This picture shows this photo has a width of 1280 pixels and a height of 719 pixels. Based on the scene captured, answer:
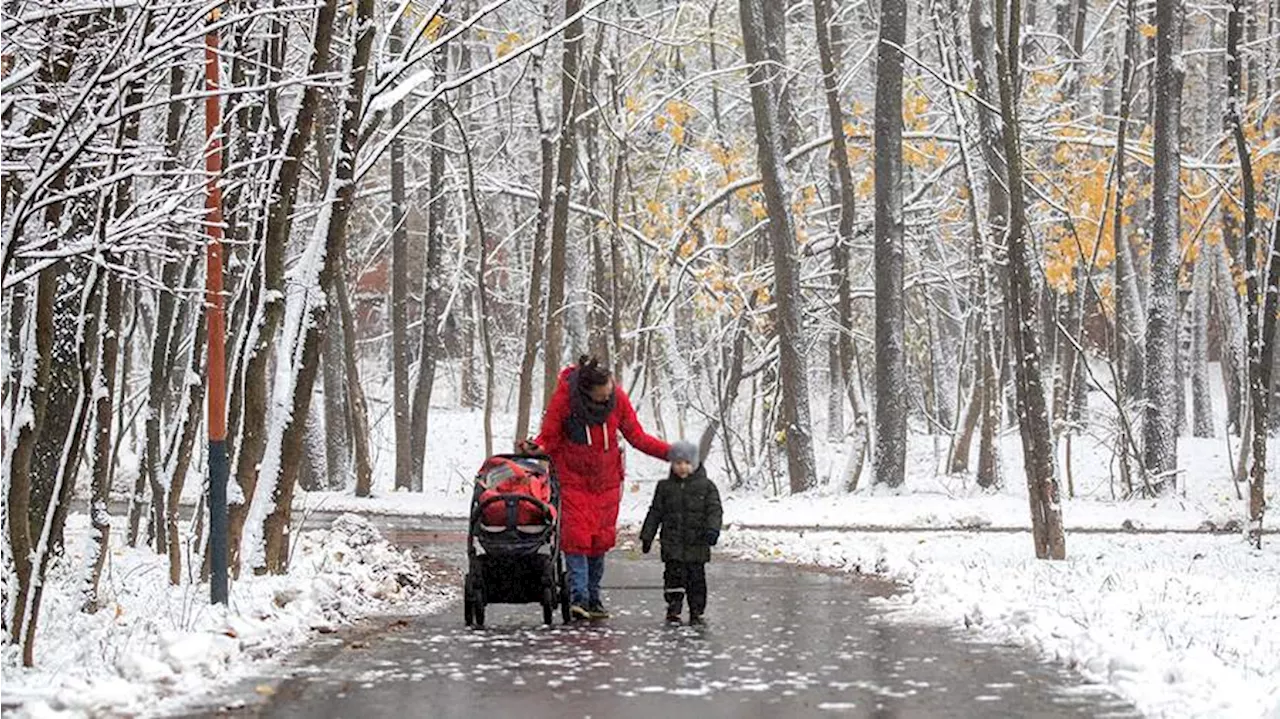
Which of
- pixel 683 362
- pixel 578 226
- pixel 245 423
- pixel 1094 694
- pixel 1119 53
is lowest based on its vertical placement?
pixel 1094 694

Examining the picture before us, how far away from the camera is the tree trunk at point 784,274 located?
3272 centimetres

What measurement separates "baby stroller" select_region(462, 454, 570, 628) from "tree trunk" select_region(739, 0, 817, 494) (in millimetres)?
19530

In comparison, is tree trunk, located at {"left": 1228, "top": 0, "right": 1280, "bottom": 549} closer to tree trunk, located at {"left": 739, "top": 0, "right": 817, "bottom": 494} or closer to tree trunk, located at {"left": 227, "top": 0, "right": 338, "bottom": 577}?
tree trunk, located at {"left": 739, "top": 0, "right": 817, "bottom": 494}

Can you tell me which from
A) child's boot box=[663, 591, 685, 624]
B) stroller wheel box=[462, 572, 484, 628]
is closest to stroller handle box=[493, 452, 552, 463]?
stroller wheel box=[462, 572, 484, 628]

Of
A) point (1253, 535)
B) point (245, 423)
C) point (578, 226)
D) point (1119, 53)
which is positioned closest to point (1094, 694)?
point (245, 423)

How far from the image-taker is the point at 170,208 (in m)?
10.1

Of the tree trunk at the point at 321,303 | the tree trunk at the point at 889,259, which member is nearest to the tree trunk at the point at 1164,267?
the tree trunk at the point at 889,259

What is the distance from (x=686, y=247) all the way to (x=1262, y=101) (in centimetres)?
1309

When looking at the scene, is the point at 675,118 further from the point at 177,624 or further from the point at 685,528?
the point at 177,624

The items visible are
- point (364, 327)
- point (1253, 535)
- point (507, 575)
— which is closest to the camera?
point (507, 575)

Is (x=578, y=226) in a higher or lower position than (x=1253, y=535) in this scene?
higher

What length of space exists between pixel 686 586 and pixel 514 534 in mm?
1699

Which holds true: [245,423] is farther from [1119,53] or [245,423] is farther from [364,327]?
[364,327]

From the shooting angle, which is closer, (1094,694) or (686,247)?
(1094,694)
